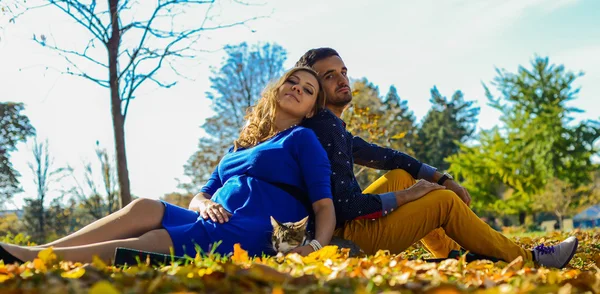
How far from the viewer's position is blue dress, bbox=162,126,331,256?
10.3 ft

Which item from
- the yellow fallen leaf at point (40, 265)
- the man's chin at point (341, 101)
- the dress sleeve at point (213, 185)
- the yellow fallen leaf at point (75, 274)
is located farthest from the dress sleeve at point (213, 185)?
the yellow fallen leaf at point (75, 274)

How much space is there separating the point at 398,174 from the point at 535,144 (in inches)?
865

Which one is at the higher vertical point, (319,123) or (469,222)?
(319,123)

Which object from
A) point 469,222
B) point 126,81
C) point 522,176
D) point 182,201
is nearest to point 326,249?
point 469,222

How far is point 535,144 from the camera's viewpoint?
941 inches

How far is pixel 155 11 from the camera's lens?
7684 mm

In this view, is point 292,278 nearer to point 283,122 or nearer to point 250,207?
point 250,207

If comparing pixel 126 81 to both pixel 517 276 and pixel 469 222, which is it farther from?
pixel 517 276

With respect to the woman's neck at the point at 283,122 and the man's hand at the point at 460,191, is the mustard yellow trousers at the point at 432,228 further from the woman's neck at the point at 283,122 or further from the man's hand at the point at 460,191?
the woman's neck at the point at 283,122

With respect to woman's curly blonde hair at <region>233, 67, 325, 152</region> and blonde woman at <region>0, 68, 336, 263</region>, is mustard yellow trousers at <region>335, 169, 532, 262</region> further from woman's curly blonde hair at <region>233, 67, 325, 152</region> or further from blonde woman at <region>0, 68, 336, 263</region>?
woman's curly blonde hair at <region>233, 67, 325, 152</region>

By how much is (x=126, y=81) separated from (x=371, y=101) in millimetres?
21816

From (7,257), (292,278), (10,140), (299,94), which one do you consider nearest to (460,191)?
(299,94)

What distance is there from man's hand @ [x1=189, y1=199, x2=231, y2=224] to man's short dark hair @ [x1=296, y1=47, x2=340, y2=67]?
4.83ft

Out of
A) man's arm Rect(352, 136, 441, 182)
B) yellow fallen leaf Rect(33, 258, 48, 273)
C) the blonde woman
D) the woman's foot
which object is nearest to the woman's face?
the blonde woman
